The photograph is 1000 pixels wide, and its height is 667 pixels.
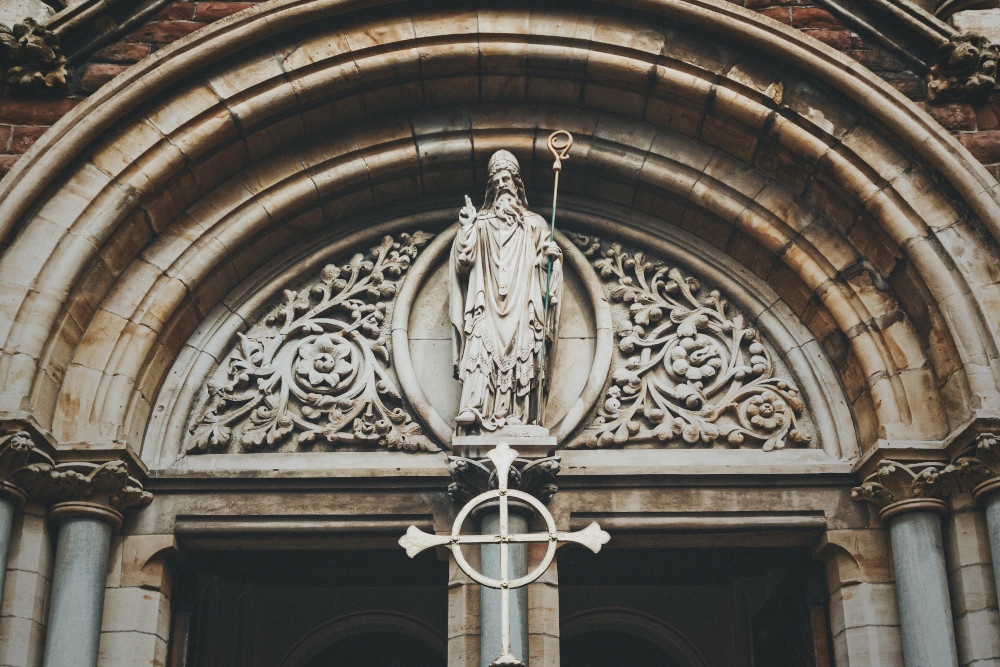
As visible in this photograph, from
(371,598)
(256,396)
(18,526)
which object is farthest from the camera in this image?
(371,598)

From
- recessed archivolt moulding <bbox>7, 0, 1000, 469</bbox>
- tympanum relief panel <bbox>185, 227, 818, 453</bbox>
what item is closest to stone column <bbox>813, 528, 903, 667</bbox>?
recessed archivolt moulding <bbox>7, 0, 1000, 469</bbox>

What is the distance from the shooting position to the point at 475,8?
9.02 m

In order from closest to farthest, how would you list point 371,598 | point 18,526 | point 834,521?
point 18,526 → point 834,521 → point 371,598

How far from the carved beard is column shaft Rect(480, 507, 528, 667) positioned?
1941 millimetres

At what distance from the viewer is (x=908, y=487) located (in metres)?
7.93

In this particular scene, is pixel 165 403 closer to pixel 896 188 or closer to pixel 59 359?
pixel 59 359

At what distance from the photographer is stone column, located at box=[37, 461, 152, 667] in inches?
298

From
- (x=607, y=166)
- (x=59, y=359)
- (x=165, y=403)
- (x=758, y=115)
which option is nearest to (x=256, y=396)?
(x=165, y=403)

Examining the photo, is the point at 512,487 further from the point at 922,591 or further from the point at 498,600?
the point at 922,591

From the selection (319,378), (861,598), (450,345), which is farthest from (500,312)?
(861,598)

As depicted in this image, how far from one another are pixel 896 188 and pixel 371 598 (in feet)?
16.7

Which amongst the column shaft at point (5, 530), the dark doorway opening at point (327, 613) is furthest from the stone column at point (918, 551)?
the column shaft at point (5, 530)

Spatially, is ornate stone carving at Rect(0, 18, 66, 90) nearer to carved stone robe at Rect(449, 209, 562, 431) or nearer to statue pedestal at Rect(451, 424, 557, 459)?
carved stone robe at Rect(449, 209, 562, 431)

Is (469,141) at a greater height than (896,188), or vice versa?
(469,141)
